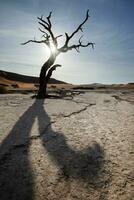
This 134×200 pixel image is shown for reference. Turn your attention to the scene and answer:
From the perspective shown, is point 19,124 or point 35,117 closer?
point 19,124

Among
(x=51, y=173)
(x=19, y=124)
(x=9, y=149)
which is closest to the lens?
(x=51, y=173)

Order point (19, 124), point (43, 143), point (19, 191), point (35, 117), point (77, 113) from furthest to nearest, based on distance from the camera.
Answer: point (77, 113), point (35, 117), point (19, 124), point (43, 143), point (19, 191)

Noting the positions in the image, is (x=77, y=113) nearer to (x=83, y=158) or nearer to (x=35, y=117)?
(x=35, y=117)

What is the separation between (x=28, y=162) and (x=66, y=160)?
44 cm

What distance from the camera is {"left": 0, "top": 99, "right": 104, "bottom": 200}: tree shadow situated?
2123 mm

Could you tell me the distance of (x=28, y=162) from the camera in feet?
8.66

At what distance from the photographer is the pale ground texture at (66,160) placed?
6.84 feet

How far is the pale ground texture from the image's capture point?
2086 millimetres

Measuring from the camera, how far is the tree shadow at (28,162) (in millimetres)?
2123

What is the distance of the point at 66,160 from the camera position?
2754 mm

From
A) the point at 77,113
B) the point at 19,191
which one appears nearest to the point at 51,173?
the point at 19,191

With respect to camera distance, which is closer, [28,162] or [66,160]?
[28,162]

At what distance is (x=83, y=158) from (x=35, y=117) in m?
2.59

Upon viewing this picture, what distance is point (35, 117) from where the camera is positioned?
5.22m
